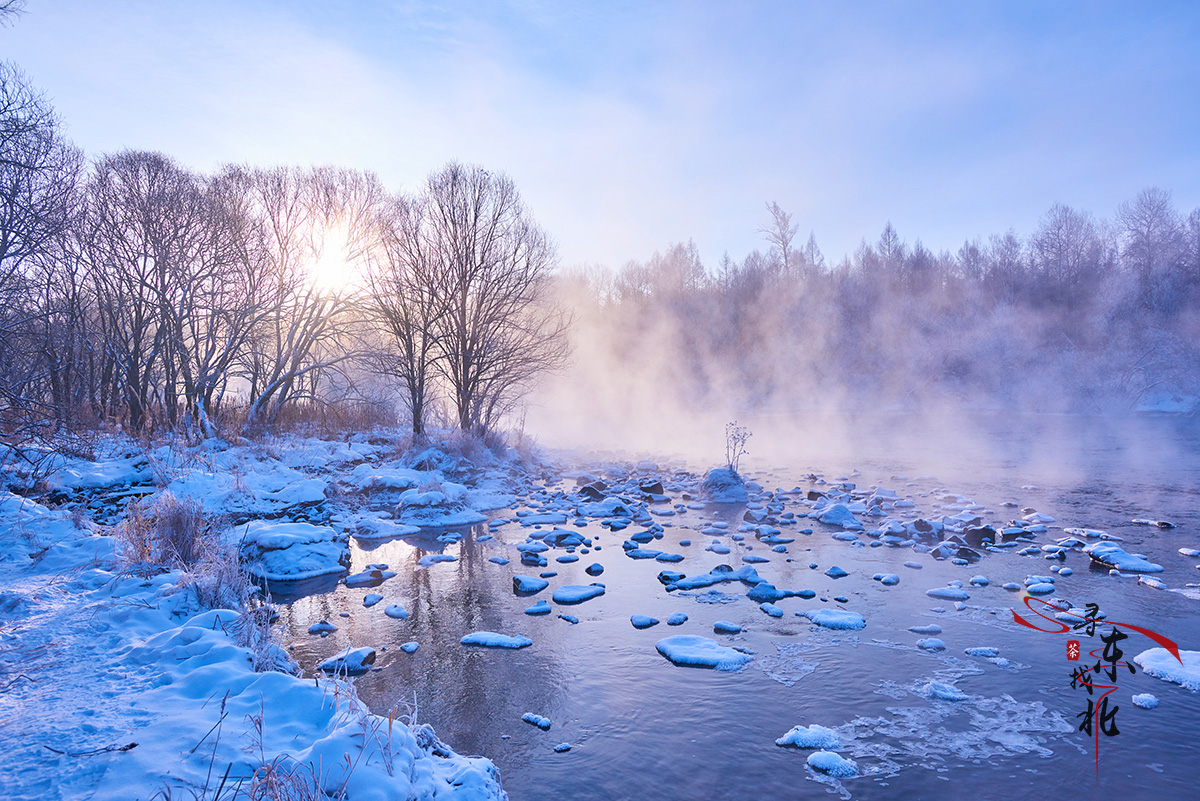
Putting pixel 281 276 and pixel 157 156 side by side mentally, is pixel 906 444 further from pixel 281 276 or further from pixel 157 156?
pixel 157 156

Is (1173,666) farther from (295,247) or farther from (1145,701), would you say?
(295,247)

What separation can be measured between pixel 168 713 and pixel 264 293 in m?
17.6

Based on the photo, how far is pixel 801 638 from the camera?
598 centimetres

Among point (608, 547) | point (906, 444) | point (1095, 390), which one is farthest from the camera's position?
point (1095, 390)

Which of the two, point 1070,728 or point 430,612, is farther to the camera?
point 430,612

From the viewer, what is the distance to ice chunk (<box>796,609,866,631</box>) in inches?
245

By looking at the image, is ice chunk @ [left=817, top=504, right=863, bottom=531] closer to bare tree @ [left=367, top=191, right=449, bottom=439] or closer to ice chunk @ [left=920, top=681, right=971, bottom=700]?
ice chunk @ [left=920, top=681, right=971, bottom=700]

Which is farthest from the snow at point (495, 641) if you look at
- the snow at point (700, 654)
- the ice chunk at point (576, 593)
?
the snow at point (700, 654)

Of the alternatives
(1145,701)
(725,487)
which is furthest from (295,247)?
(1145,701)

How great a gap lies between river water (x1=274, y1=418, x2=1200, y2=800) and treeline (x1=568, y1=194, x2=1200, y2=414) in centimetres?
2949

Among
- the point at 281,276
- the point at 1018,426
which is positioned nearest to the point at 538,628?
the point at 281,276

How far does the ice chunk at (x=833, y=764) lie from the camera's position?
12.6 feet

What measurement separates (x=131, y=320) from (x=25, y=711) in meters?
18.2

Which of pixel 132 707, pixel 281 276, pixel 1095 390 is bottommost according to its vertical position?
pixel 132 707
